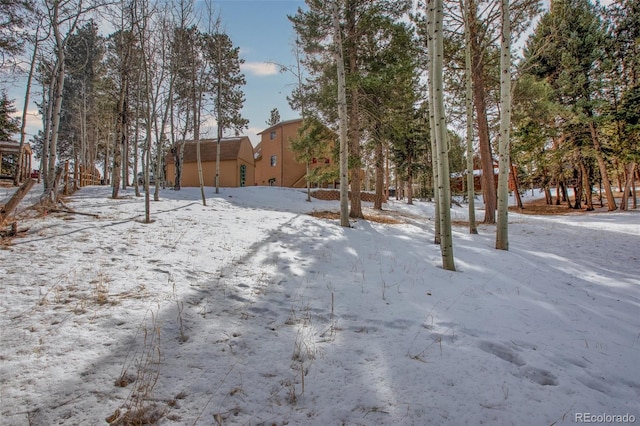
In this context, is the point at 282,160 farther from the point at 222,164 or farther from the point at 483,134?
the point at 483,134

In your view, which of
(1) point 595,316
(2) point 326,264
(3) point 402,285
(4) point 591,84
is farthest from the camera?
(4) point 591,84

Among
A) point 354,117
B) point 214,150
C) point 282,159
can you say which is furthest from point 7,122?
point 354,117

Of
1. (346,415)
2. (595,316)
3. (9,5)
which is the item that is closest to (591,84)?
(595,316)

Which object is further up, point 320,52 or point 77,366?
point 320,52

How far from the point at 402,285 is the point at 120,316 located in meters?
3.98

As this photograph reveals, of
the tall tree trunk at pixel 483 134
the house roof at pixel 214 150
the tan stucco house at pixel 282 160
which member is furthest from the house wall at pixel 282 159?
the tall tree trunk at pixel 483 134

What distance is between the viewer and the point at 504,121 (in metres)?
7.24

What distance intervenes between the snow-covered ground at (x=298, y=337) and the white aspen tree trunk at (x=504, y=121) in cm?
178

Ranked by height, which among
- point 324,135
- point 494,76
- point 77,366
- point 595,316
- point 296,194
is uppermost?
point 494,76

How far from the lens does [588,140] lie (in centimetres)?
1638

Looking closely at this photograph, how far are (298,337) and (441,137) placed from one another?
4655 millimetres

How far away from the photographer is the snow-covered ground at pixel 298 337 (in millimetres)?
2031

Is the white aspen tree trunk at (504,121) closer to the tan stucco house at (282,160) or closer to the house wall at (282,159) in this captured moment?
the tan stucco house at (282,160)

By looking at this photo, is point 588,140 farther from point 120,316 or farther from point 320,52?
point 120,316
